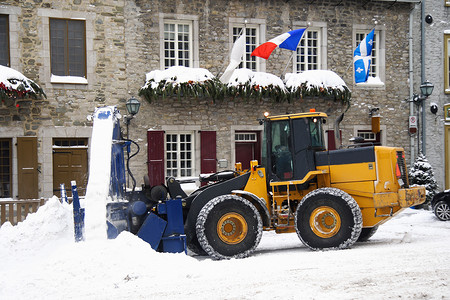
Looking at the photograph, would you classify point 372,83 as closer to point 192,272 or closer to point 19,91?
point 19,91

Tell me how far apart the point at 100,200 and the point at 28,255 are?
61.8 inches

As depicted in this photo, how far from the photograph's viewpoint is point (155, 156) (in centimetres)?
1418

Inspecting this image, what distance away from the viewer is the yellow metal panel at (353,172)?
8.46 meters

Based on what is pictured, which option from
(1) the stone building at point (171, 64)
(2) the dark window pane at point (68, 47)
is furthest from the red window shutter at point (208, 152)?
(2) the dark window pane at point (68, 47)

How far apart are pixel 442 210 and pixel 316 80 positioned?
496 centimetres

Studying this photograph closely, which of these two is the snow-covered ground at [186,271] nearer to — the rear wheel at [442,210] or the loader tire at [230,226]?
the loader tire at [230,226]

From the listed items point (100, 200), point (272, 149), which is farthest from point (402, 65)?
point (100, 200)

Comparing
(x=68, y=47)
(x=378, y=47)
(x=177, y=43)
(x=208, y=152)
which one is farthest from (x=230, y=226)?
(x=378, y=47)

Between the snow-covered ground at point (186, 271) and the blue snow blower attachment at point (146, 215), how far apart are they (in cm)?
46

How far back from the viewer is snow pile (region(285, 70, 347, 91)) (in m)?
15.0

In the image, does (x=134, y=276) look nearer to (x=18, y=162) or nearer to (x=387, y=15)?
(x=18, y=162)

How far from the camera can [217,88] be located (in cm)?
1431

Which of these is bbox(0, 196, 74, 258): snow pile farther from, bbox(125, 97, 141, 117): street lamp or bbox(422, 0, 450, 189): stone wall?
bbox(422, 0, 450, 189): stone wall

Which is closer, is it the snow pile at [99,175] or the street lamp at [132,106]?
the snow pile at [99,175]
